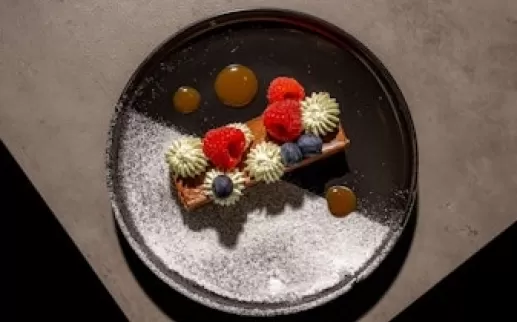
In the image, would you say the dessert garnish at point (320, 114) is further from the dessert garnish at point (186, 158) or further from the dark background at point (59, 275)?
the dark background at point (59, 275)

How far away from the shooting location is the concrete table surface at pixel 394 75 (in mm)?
1252

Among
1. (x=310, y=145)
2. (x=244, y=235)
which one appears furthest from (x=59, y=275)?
(x=310, y=145)

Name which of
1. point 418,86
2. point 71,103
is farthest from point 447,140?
point 71,103

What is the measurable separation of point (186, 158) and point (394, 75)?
321mm

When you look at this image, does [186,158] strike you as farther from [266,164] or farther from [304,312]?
[304,312]

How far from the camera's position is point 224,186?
3.91 feet

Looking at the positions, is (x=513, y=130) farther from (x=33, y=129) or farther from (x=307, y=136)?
(x=33, y=129)

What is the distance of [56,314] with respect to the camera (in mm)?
1627

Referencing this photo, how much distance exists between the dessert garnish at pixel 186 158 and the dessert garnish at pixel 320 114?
0.15 m

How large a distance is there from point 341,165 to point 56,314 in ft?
2.17

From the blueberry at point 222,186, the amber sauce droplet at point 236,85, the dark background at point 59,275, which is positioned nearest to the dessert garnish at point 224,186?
the blueberry at point 222,186

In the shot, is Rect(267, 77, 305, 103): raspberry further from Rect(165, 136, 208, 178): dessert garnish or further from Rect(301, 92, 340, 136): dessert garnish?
Rect(165, 136, 208, 178): dessert garnish

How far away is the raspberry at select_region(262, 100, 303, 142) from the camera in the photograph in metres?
1.21

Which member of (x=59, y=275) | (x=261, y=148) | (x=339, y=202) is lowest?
(x=59, y=275)
